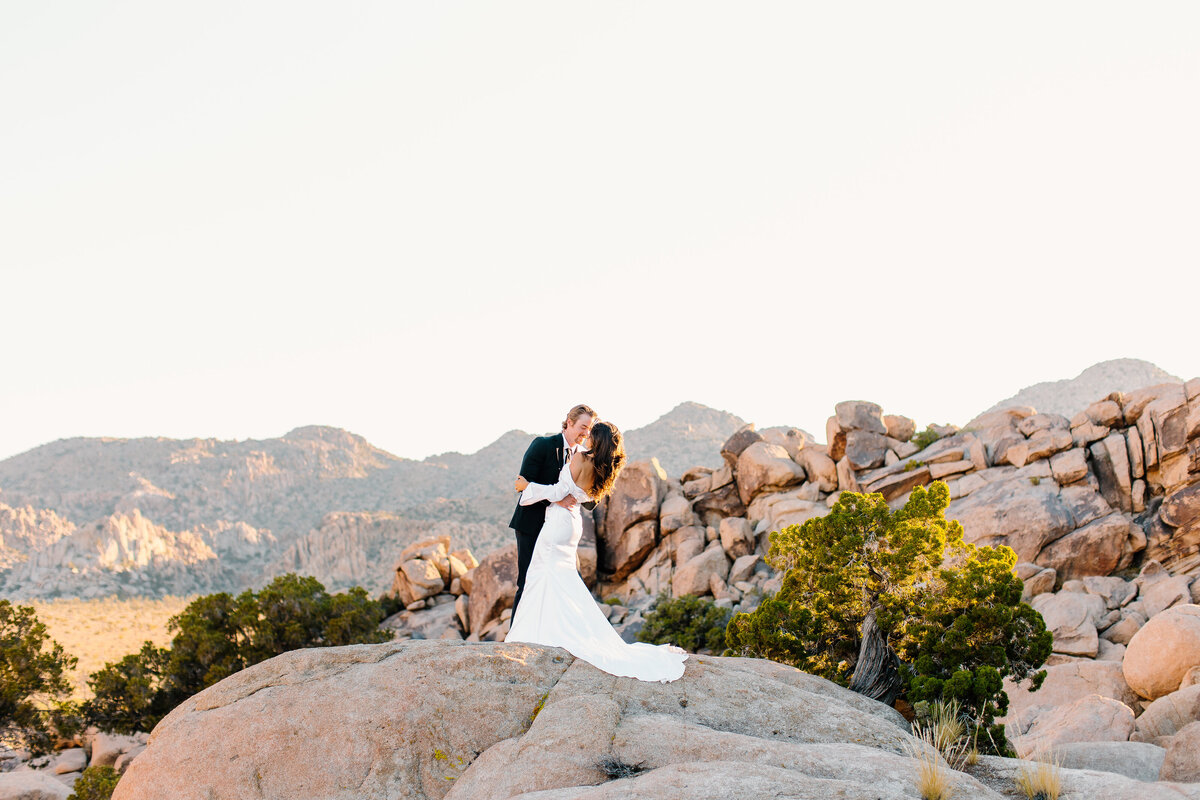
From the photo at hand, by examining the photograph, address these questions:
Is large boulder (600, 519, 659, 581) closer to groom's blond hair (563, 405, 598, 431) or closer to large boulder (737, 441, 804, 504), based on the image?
large boulder (737, 441, 804, 504)

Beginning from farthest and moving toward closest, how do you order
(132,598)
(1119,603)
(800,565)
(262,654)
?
(132,598)
(262,654)
(1119,603)
(800,565)

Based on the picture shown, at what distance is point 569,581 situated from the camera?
1000 centimetres

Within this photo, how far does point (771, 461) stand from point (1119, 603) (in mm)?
13114

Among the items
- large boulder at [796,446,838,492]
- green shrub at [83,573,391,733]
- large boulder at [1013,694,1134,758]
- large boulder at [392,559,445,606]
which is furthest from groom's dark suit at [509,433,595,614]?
large boulder at [392,559,445,606]

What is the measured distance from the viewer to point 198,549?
244 feet

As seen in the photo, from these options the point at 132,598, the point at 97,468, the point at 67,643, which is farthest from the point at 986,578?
the point at 97,468

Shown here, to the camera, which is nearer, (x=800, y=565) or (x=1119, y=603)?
(x=800, y=565)

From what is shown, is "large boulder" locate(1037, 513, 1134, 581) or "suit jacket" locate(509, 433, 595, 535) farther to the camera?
"large boulder" locate(1037, 513, 1134, 581)

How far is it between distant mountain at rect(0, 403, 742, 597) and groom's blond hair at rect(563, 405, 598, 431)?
164ft

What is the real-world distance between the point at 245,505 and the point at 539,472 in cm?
9459

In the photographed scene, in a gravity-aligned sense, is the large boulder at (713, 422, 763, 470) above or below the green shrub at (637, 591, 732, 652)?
above

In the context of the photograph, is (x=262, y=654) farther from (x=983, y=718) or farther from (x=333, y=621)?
(x=983, y=718)

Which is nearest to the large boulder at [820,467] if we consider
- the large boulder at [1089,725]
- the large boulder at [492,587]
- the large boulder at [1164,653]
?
the large boulder at [492,587]

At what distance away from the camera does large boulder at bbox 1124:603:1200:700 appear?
586 inches
